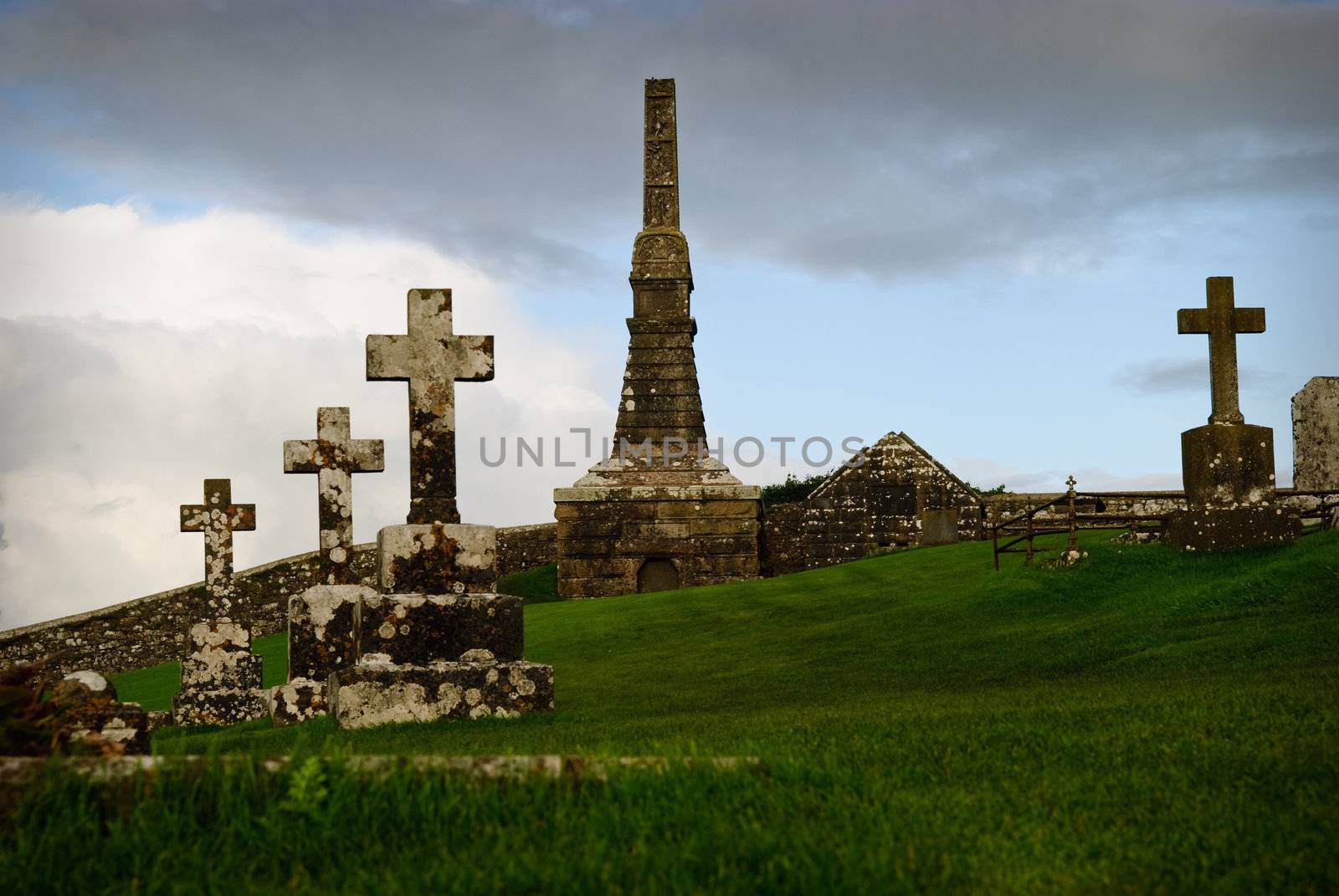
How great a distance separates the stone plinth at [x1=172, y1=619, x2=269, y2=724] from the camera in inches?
612

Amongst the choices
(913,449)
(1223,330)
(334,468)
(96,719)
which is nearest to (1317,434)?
(1223,330)

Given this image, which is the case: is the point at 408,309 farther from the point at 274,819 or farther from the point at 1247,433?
the point at 1247,433

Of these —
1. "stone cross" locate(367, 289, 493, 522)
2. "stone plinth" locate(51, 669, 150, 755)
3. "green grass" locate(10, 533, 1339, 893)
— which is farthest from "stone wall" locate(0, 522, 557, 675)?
"stone plinth" locate(51, 669, 150, 755)

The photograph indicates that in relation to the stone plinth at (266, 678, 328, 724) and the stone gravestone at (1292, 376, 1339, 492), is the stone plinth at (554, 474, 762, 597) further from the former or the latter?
the stone plinth at (266, 678, 328, 724)

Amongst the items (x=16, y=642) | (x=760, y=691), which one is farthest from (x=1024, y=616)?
(x=16, y=642)

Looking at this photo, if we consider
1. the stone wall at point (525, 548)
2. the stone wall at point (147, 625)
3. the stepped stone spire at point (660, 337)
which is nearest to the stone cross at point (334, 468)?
the stepped stone spire at point (660, 337)

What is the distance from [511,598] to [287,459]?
5626mm

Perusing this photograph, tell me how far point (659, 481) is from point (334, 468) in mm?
13185

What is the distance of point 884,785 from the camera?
16.4ft

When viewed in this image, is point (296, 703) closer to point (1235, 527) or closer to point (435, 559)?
point (435, 559)

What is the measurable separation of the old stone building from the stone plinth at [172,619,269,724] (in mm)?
17519

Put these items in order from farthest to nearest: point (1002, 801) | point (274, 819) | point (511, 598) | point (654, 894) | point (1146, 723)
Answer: point (511, 598) < point (1146, 723) < point (1002, 801) < point (274, 819) < point (654, 894)

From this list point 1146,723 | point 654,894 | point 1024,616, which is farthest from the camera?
point 1024,616

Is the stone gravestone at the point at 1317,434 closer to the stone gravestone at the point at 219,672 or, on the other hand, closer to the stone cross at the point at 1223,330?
the stone cross at the point at 1223,330
